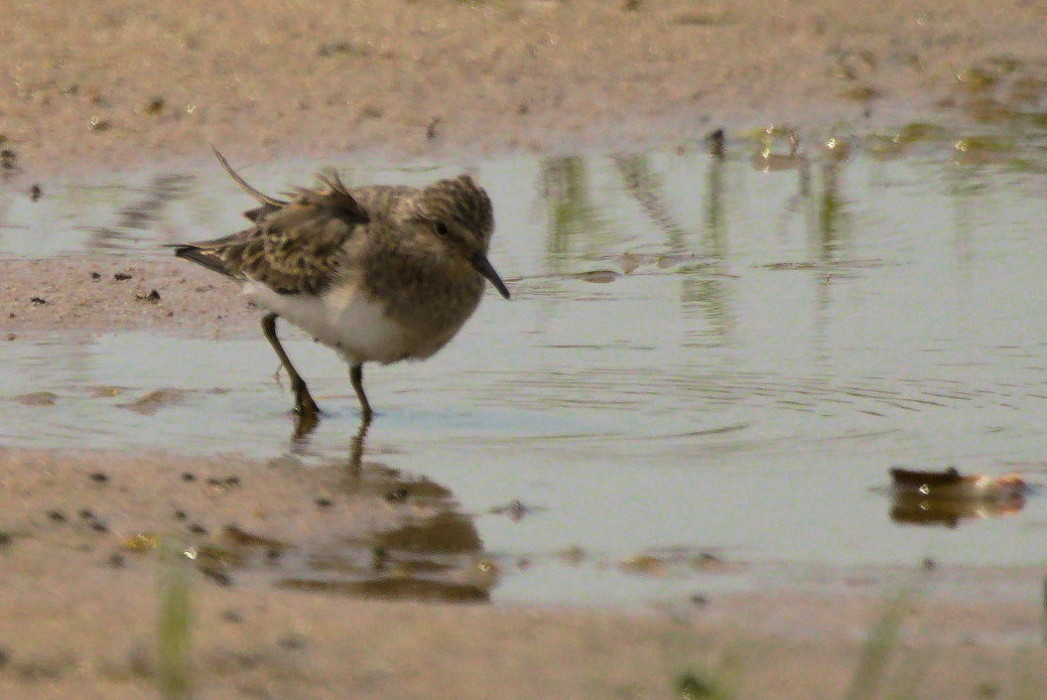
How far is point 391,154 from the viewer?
11.2 meters

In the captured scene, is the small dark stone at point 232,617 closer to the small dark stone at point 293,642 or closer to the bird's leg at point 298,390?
the small dark stone at point 293,642

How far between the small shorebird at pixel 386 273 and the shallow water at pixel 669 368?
262 mm

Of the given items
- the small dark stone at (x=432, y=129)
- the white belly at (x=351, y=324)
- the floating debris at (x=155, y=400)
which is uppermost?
the small dark stone at (x=432, y=129)

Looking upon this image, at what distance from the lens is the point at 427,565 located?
5004 millimetres

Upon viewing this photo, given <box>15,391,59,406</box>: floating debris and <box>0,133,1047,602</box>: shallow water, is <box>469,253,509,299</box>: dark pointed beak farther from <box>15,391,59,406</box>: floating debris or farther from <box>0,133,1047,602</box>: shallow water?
<box>15,391,59,406</box>: floating debris

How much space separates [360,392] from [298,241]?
0.62m

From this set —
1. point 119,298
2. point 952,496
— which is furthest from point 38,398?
point 952,496

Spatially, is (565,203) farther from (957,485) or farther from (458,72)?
(957,485)

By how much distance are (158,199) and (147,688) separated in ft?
22.7

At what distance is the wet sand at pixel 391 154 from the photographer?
157 inches

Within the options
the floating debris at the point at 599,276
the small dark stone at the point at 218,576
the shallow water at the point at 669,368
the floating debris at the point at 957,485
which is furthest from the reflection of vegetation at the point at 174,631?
the floating debris at the point at 599,276

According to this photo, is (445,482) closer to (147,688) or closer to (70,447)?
(70,447)

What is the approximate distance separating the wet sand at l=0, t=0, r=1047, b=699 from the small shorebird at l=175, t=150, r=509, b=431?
0.93m

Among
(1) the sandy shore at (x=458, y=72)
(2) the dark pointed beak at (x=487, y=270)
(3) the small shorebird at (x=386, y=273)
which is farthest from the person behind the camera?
(1) the sandy shore at (x=458, y=72)
